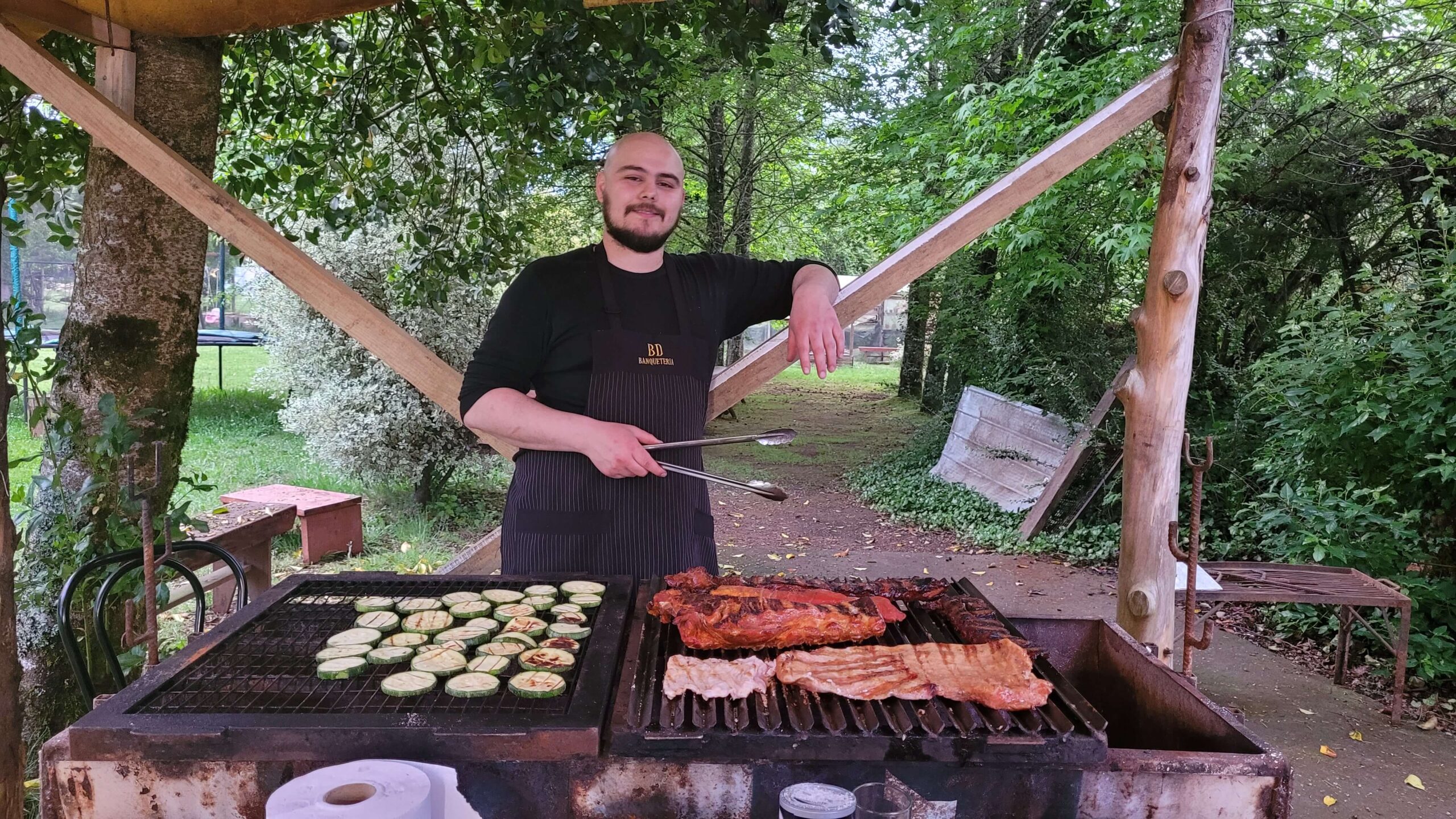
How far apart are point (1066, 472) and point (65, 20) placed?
736 cm

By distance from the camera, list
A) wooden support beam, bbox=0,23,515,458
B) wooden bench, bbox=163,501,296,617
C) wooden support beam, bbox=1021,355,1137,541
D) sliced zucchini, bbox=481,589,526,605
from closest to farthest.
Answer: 1. sliced zucchini, bbox=481,589,526,605
2. wooden support beam, bbox=0,23,515,458
3. wooden bench, bbox=163,501,296,617
4. wooden support beam, bbox=1021,355,1137,541

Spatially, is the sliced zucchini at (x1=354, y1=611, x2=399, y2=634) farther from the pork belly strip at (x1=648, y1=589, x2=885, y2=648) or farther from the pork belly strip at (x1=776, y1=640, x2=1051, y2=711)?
the pork belly strip at (x1=776, y1=640, x2=1051, y2=711)

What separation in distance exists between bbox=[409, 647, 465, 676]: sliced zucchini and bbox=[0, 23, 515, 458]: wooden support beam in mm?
948

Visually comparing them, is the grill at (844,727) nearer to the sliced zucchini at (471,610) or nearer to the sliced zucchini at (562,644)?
the sliced zucchini at (562,644)

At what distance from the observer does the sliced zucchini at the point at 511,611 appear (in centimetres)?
238

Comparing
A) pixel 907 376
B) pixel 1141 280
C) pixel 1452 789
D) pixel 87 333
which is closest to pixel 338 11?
pixel 87 333

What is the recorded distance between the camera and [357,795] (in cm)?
142

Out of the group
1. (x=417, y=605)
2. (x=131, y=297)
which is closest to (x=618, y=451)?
(x=417, y=605)

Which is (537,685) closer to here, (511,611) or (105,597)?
(511,611)

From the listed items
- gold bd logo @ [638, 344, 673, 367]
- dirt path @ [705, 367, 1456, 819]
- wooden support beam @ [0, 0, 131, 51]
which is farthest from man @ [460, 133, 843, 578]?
dirt path @ [705, 367, 1456, 819]

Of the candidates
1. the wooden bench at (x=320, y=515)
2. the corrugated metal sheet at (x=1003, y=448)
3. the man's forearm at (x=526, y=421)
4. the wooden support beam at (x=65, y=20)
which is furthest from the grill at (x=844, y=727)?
the corrugated metal sheet at (x=1003, y=448)

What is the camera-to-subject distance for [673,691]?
6.38 ft

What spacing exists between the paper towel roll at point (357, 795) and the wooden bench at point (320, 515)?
18.6ft

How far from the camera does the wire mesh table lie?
4.62m
